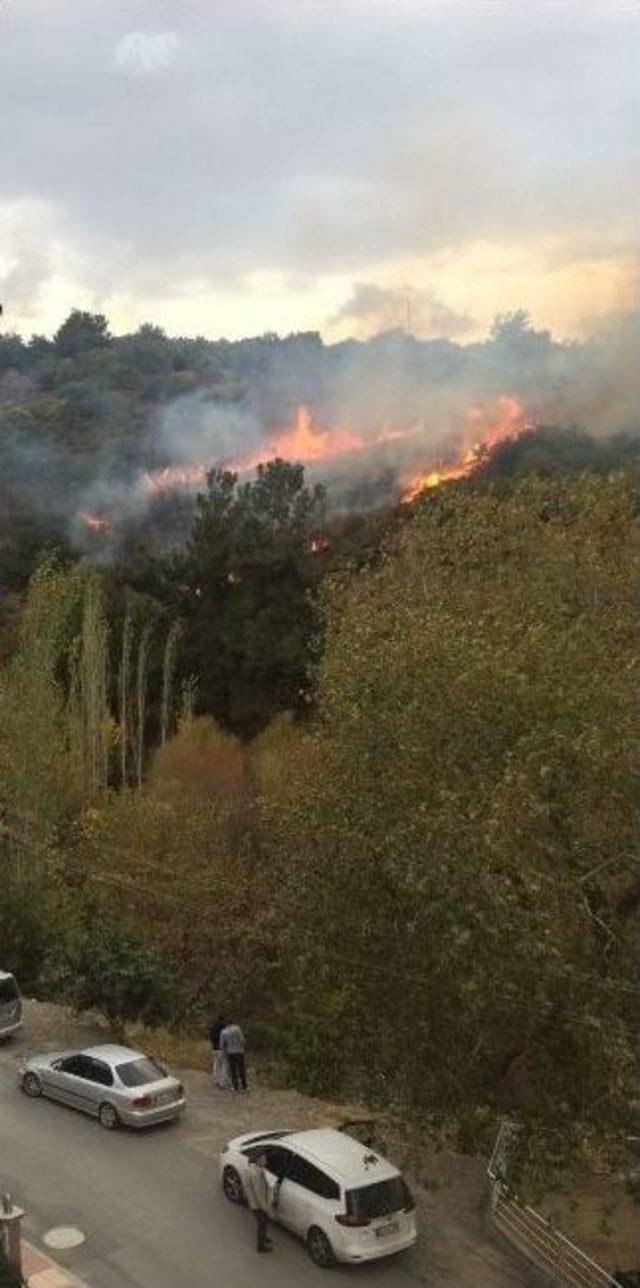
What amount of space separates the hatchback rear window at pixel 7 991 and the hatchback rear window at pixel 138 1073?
465cm

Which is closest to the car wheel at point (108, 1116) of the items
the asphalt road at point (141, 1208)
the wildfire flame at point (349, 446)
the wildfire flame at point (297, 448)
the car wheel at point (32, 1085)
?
the asphalt road at point (141, 1208)

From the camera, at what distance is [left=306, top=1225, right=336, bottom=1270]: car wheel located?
536 inches

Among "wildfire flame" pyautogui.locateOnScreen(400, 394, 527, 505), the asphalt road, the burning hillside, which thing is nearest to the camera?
the asphalt road

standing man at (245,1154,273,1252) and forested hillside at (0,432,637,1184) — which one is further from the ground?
forested hillside at (0,432,637,1184)

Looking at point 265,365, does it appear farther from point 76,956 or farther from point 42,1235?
point 42,1235

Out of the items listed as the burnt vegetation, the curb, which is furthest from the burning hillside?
the curb

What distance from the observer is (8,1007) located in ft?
71.6

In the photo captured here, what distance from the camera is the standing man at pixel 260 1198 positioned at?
13.9 m

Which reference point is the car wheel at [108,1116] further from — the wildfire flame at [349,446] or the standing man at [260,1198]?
the wildfire flame at [349,446]

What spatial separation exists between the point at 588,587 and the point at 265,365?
103 m

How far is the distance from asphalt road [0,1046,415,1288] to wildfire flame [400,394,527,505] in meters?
34.2

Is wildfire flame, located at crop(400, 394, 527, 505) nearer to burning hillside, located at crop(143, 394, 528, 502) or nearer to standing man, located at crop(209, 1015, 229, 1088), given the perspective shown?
burning hillside, located at crop(143, 394, 528, 502)

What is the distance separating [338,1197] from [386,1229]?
67 centimetres

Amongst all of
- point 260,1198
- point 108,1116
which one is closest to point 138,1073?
point 108,1116
